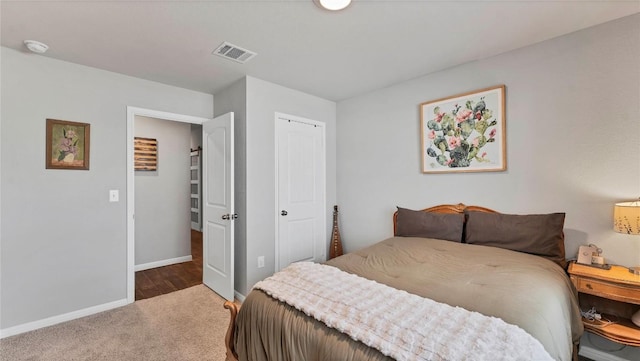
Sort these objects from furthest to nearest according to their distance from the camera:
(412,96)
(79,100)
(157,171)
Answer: (157,171) < (412,96) < (79,100)

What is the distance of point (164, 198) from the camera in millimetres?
4250

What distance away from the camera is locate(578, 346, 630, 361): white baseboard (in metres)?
1.96

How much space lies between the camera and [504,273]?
5.47 ft

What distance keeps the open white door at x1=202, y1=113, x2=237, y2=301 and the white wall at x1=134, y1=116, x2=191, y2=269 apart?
4.11 ft

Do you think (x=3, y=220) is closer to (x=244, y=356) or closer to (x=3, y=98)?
(x=3, y=98)

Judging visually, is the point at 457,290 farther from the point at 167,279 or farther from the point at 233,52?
the point at 167,279

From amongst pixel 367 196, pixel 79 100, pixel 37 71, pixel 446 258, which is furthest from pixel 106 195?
pixel 446 258

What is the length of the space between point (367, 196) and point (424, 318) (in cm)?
249

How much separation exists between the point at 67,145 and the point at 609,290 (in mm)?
4420

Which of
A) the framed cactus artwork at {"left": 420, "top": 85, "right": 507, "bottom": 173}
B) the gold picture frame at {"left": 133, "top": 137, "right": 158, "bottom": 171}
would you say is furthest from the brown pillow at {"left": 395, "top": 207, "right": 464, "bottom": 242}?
the gold picture frame at {"left": 133, "top": 137, "right": 158, "bottom": 171}

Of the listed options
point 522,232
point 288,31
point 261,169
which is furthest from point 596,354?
point 288,31

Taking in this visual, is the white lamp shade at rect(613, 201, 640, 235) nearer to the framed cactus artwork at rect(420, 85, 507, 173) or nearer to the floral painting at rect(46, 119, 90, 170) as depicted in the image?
the framed cactus artwork at rect(420, 85, 507, 173)

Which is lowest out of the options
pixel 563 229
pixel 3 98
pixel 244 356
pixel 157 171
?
pixel 244 356

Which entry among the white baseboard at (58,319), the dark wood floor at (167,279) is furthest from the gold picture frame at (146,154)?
the white baseboard at (58,319)
